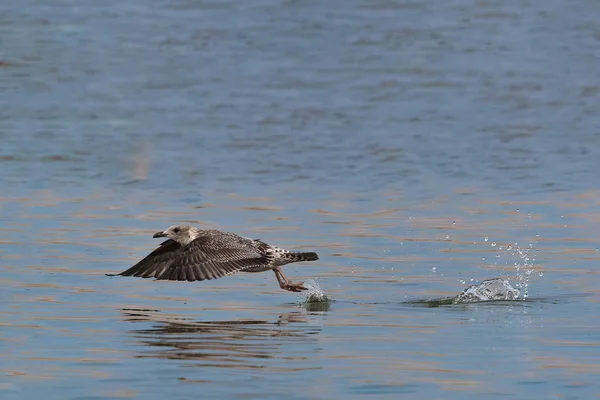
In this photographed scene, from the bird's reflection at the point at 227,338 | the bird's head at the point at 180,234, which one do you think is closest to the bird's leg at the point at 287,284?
the bird's reflection at the point at 227,338

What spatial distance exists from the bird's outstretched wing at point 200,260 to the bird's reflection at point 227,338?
75 centimetres

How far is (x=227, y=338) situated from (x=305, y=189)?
767 centimetres

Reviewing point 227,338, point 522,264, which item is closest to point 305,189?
point 522,264

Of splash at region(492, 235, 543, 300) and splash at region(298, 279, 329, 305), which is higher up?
splash at region(492, 235, 543, 300)

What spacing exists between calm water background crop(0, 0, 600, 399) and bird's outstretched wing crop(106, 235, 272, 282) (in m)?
0.22

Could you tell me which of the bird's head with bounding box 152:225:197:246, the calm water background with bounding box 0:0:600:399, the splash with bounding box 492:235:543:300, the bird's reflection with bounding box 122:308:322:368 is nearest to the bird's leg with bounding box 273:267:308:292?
the calm water background with bounding box 0:0:600:399

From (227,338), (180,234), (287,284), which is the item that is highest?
(180,234)

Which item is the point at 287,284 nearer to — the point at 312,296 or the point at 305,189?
the point at 312,296

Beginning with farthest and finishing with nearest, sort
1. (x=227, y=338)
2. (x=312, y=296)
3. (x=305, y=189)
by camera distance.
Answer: (x=305, y=189)
(x=312, y=296)
(x=227, y=338)

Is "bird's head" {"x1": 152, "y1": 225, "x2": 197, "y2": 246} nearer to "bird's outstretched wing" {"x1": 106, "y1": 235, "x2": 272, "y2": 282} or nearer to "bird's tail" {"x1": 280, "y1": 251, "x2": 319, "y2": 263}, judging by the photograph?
"bird's outstretched wing" {"x1": 106, "y1": 235, "x2": 272, "y2": 282}

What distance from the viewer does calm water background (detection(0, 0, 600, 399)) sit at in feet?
34.9

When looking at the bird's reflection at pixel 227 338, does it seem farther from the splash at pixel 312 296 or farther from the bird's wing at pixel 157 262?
Result: the bird's wing at pixel 157 262

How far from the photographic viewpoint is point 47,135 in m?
22.6

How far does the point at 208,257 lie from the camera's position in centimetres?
1355
